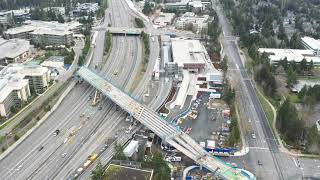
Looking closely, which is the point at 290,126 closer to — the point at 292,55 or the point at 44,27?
the point at 292,55

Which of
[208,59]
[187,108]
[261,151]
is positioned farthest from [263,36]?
[261,151]

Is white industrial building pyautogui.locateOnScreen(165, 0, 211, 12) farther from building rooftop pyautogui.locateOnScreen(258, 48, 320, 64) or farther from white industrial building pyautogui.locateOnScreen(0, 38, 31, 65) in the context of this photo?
white industrial building pyautogui.locateOnScreen(0, 38, 31, 65)

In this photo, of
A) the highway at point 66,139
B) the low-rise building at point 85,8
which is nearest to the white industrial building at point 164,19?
the low-rise building at point 85,8

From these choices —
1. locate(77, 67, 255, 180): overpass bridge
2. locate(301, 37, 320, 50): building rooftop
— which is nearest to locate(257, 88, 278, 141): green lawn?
locate(77, 67, 255, 180): overpass bridge

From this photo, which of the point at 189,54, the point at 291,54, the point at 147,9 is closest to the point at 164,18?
the point at 147,9

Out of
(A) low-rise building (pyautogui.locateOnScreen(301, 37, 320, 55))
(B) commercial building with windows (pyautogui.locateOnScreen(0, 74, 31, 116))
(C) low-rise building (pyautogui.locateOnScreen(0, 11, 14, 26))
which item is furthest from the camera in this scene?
(C) low-rise building (pyautogui.locateOnScreen(0, 11, 14, 26))

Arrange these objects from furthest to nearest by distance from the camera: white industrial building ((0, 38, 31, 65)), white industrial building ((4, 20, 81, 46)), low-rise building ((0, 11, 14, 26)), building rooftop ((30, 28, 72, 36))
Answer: low-rise building ((0, 11, 14, 26)) → building rooftop ((30, 28, 72, 36)) → white industrial building ((4, 20, 81, 46)) → white industrial building ((0, 38, 31, 65))

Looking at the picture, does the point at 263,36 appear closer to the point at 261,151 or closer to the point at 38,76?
the point at 261,151

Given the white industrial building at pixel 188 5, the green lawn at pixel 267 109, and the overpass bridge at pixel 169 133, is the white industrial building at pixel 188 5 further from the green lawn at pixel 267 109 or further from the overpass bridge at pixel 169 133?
the overpass bridge at pixel 169 133
